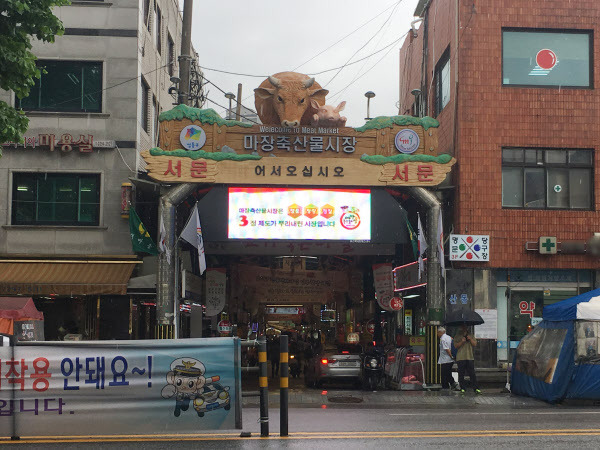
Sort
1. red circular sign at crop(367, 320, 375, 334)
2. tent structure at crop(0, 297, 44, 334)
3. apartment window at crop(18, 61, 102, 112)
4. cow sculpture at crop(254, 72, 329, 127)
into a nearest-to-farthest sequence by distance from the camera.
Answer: tent structure at crop(0, 297, 44, 334) < cow sculpture at crop(254, 72, 329, 127) < apartment window at crop(18, 61, 102, 112) < red circular sign at crop(367, 320, 375, 334)

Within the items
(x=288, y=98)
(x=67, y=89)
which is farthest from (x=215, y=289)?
(x=67, y=89)

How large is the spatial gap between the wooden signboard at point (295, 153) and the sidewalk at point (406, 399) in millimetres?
5595

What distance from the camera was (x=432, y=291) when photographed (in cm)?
2172

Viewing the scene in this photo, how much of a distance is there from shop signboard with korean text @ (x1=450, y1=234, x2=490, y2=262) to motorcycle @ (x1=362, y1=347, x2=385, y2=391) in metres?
3.40

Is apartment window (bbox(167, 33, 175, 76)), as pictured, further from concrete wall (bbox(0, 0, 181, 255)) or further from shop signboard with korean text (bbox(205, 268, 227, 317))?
shop signboard with korean text (bbox(205, 268, 227, 317))

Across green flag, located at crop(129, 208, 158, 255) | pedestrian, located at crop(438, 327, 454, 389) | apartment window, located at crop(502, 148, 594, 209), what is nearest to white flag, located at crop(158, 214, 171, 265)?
green flag, located at crop(129, 208, 158, 255)

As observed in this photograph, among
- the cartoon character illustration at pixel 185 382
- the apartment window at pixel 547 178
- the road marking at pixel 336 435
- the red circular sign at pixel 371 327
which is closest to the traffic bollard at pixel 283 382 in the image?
the road marking at pixel 336 435

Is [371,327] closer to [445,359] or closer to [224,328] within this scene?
[224,328]

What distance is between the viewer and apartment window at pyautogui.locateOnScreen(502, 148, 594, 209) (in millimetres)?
23219

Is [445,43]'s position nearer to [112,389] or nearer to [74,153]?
[74,153]

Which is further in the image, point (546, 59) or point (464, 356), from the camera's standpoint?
point (546, 59)

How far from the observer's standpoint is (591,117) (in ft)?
76.3

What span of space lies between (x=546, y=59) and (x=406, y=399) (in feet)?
35.9

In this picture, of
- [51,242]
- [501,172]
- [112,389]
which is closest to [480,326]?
[501,172]
